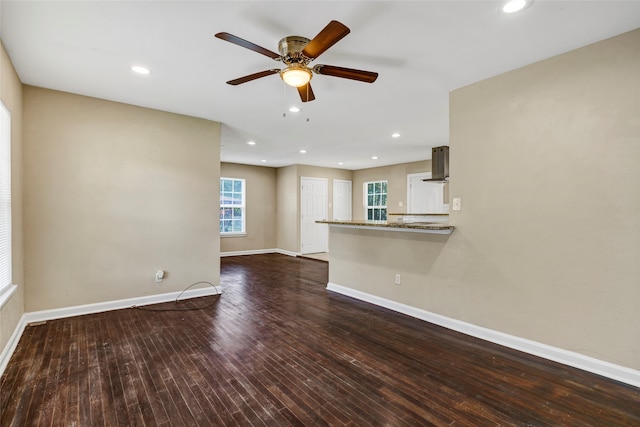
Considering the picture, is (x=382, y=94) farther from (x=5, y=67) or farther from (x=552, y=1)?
(x=5, y=67)

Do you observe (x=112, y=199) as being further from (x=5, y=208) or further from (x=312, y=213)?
(x=312, y=213)

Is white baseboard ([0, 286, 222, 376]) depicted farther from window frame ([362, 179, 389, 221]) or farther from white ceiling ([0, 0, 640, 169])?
window frame ([362, 179, 389, 221])

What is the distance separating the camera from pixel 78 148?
3400 millimetres

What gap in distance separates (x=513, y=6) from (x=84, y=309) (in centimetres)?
491

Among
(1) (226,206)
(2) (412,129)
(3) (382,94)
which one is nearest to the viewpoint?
(3) (382,94)

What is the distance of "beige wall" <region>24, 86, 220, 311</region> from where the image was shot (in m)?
3.22

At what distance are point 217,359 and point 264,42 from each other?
2.59 meters

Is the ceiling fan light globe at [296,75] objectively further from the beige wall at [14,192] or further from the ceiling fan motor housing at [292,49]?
the beige wall at [14,192]

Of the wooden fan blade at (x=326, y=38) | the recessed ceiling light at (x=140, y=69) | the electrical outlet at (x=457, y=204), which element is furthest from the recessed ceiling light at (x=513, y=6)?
the recessed ceiling light at (x=140, y=69)

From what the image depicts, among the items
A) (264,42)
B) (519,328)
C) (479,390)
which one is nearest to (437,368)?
(479,390)

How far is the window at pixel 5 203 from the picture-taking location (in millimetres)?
2457

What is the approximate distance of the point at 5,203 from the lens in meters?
2.56

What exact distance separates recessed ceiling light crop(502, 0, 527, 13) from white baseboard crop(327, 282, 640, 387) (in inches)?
102

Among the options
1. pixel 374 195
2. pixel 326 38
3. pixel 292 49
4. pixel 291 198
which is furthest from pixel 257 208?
pixel 326 38
